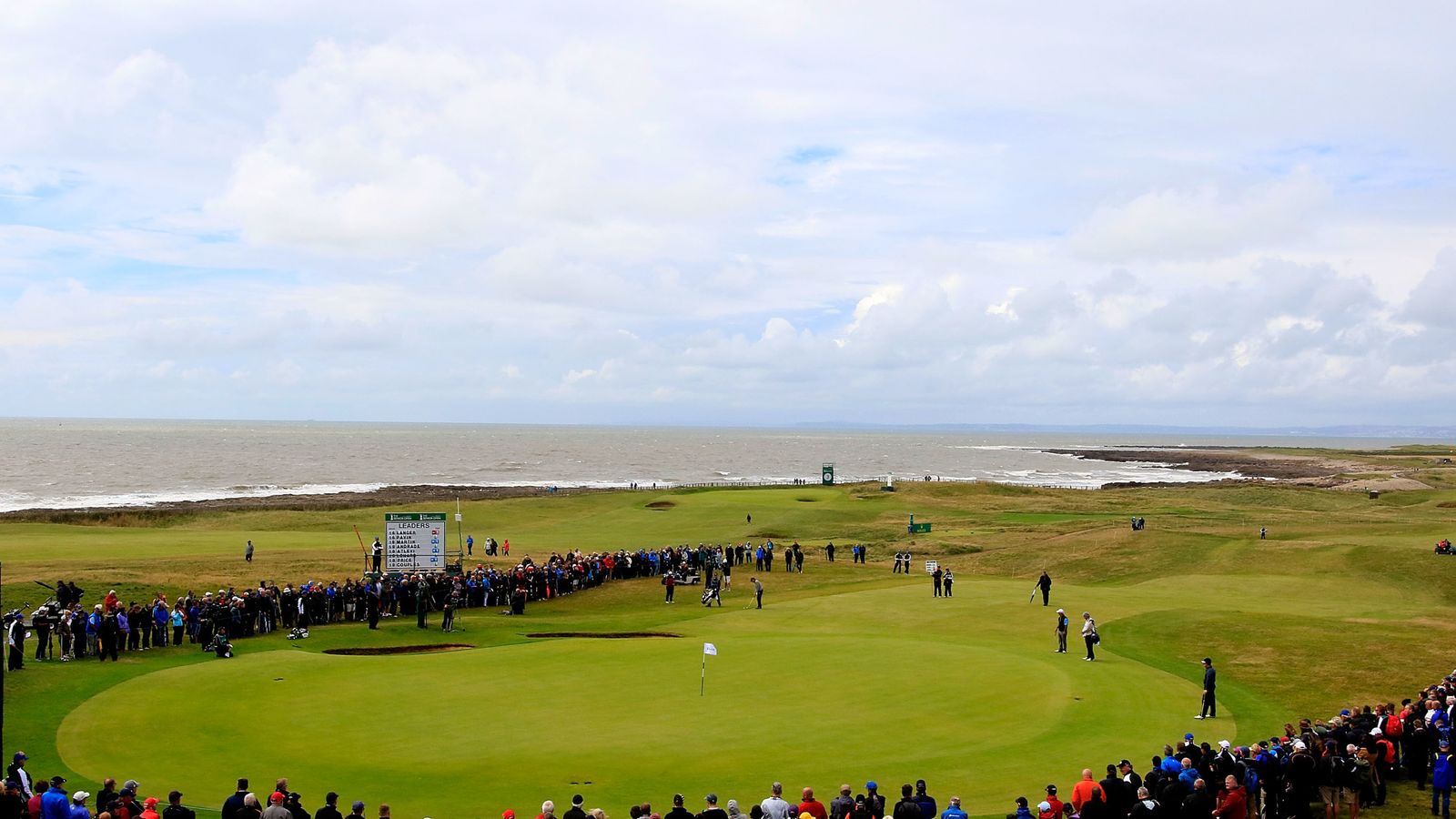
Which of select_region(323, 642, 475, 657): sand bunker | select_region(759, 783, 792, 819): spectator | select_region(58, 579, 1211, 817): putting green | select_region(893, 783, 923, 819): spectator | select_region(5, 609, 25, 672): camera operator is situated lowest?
select_region(323, 642, 475, 657): sand bunker

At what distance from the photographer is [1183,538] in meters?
53.1

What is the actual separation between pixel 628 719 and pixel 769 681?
4679 mm

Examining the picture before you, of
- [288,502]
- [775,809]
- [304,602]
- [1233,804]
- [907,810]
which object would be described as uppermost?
[775,809]

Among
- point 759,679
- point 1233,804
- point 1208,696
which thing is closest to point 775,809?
point 1233,804

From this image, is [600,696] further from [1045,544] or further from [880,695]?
[1045,544]

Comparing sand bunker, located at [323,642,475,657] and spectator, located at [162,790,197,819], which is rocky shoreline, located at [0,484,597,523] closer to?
sand bunker, located at [323,642,475,657]

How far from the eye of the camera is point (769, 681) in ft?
83.6

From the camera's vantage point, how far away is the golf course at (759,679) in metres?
18.7

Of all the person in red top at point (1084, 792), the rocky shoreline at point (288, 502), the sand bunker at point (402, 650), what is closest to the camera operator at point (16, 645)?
the sand bunker at point (402, 650)

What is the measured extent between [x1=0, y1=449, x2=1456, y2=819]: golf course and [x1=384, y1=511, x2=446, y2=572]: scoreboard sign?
2413 millimetres

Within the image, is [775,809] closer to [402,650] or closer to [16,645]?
[402,650]

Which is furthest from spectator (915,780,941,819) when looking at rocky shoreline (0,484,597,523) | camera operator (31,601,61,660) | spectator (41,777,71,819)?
rocky shoreline (0,484,597,523)

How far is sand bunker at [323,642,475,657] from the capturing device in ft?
105

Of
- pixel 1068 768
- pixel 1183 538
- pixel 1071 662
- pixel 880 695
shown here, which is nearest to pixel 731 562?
pixel 1183 538
